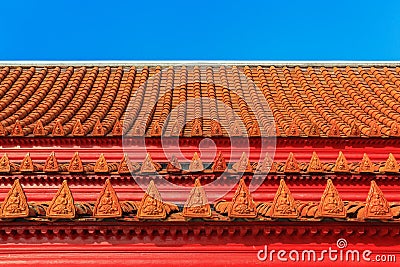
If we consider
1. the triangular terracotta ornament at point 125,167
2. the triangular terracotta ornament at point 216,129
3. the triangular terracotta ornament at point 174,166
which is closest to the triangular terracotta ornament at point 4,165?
the triangular terracotta ornament at point 125,167

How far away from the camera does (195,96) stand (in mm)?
15148

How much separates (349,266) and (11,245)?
4.84m

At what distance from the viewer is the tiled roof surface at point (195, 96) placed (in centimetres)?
1220

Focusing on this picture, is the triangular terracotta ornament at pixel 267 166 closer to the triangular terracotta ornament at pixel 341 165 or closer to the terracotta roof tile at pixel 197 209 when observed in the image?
the triangular terracotta ornament at pixel 341 165

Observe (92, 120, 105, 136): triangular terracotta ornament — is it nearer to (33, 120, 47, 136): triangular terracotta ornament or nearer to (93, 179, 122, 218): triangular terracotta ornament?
(33, 120, 47, 136): triangular terracotta ornament

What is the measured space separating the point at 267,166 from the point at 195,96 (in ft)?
15.6

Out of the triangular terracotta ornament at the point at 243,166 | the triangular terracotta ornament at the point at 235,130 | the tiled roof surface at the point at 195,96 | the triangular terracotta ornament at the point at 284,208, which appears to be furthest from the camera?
the tiled roof surface at the point at 195,96

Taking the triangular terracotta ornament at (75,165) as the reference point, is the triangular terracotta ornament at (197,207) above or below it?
below

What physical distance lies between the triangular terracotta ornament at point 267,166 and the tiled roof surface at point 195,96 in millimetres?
678

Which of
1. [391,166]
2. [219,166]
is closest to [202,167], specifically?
[219,166]

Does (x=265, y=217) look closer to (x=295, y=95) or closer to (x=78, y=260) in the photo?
(x=78, y=260)

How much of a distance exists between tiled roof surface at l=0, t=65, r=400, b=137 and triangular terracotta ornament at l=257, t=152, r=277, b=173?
2.22 ft

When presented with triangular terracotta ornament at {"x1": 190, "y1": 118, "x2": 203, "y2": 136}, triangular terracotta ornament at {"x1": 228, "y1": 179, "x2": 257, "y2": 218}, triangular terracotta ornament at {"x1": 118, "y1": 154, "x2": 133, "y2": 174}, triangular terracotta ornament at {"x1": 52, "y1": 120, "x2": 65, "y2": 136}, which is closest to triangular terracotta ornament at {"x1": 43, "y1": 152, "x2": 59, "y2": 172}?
triangular terracotta ornament at {"x1": 52, "y1": 120, "x2": 65, "y2": 136}

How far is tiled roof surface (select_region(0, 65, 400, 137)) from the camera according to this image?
12.2m
